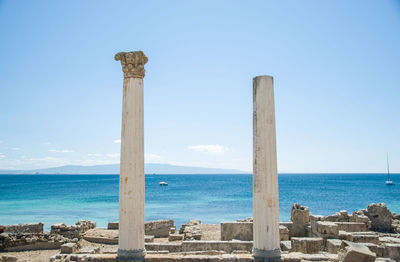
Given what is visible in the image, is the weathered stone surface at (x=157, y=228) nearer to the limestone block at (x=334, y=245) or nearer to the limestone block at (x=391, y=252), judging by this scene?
the limestone block at (x=334, y=245)

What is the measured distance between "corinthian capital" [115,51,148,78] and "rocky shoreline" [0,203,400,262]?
3.83 m

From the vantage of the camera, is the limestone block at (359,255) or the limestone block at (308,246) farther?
Answer: the limestone block at (308,246)

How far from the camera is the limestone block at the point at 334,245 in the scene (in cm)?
948

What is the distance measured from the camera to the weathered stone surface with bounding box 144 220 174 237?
56.8ft

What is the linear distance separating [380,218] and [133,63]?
49.1 feet

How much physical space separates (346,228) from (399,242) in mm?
3184

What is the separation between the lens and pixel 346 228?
1398 centimetres

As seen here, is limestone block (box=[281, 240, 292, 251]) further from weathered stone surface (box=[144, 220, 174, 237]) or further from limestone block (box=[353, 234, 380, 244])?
weathered stone surface (box=[144, 220, 174, 237])

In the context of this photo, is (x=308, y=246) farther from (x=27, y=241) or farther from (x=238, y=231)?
(x=27, y=241)

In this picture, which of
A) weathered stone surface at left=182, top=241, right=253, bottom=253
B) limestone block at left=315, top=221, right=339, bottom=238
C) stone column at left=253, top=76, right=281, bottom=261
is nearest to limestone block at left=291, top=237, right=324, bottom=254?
limestone block at left=315, top=221, right=339, bottom=238

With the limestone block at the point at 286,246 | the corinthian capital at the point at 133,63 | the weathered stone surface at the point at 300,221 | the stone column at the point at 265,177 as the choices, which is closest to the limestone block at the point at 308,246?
the limestone block at the point at 286,246

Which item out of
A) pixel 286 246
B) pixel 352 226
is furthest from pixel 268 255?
pixel 352 226

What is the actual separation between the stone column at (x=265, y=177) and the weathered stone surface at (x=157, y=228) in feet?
37.3

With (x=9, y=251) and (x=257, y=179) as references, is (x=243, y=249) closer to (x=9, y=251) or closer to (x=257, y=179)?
(x=257, y=179)
